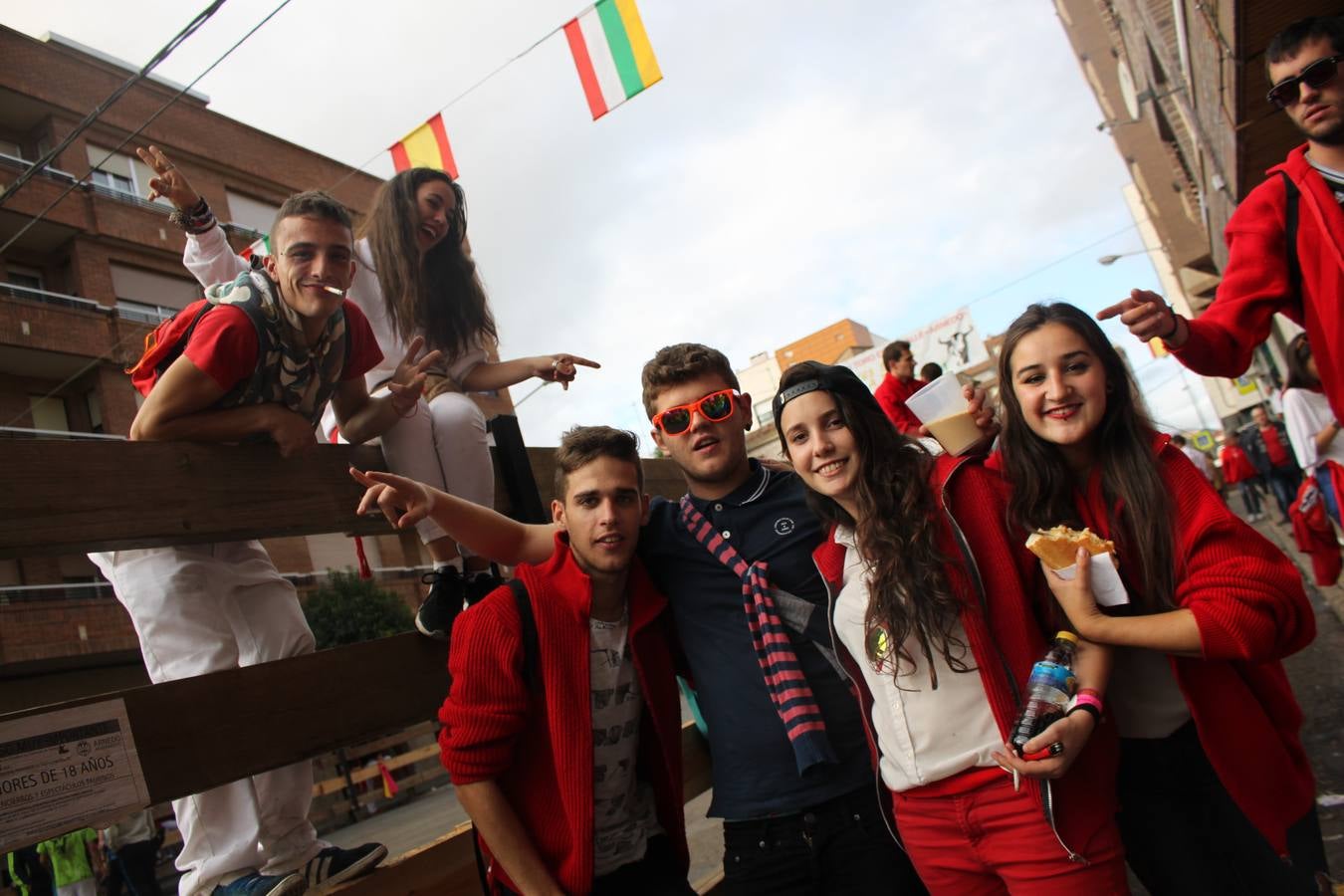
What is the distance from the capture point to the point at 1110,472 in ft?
6.72

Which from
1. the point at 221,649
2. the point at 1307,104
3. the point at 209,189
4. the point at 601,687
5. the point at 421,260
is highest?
the point at 209,189

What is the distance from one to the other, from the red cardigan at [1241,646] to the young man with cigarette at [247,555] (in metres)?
2.00

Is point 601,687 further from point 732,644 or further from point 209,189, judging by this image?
point 209,189

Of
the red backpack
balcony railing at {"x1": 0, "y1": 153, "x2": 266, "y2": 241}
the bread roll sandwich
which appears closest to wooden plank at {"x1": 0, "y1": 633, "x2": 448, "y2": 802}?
the red backpack

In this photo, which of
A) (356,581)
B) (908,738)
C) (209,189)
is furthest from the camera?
(209,189)

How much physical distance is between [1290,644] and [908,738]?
83cm

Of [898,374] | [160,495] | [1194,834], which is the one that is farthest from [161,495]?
[898,374]

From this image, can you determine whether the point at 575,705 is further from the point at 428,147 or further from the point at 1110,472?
the point at 428,147

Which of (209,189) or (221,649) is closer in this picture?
(221,649)

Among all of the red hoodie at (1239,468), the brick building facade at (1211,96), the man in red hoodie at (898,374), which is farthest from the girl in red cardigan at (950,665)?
the red hoodie at (1239,468)

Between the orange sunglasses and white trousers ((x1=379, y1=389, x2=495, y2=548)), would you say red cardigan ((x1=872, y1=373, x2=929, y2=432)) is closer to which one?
the orange sunglasses

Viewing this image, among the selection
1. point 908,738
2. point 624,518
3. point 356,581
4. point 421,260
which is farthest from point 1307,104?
point 356,581

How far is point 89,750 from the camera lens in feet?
5.61

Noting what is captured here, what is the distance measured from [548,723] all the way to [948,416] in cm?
135
